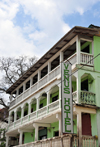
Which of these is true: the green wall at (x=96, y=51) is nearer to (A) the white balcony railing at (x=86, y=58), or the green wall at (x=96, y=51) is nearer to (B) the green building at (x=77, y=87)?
(B) the green building at (x=77, y=87)

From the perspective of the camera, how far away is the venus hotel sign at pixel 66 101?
46.5ft

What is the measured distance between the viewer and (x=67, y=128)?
14.1 m

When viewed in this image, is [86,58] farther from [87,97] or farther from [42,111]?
[42,111]

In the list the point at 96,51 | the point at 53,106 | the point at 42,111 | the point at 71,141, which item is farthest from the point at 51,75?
the point at 71,141

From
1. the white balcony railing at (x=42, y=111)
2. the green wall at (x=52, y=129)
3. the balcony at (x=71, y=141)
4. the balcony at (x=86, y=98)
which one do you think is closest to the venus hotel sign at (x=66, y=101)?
the balcony at (x=71, y=141)

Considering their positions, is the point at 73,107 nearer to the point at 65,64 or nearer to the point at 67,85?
the point at 67,85

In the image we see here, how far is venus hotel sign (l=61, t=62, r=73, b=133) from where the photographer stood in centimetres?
1417

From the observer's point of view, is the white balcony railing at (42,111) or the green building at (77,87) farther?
the white balcony railing at (42,111)

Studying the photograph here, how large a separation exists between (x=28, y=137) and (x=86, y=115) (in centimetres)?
1182

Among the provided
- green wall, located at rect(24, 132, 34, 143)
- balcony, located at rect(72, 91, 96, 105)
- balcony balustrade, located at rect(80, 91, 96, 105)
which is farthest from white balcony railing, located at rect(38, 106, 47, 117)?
green wall, located at rect(24, 132, 34, 143)

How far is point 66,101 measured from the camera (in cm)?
1481

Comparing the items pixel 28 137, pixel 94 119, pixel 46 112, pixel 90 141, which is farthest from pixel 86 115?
pixel 28 137

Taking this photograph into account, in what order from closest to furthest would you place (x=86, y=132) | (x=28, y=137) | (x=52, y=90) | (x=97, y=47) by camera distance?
(x=86, y=132)
(x=97, y=47)
(x=52, y=90)
(x=28, y=137)

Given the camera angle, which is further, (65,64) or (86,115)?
(86,115)
